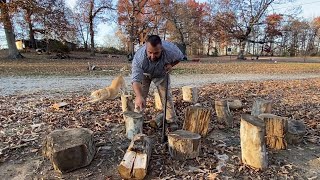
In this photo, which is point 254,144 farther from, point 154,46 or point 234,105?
point 234,105

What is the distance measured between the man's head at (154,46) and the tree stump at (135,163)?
1173mm

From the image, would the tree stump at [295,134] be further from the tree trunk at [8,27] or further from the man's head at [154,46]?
the tree trunk at [8,27]

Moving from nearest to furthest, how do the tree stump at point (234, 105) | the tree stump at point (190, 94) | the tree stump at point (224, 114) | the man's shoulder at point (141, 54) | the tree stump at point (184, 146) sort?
1. the tree stump at point (184, 146)
2. the man's shoulder at point (141, 54)
3. the tree stump at point (224, 114)
4. the tree stump at point (234, 105)
5. the tree stump at point (190, 94)

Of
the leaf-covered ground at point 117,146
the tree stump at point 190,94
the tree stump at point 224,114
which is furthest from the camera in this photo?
the tree stump at point 190,94

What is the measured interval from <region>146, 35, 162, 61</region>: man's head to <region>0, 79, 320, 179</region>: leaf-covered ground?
121 centimetres

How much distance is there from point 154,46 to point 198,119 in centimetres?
121

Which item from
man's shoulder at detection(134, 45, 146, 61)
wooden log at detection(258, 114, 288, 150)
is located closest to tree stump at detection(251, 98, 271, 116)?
wooden log at detection(258, 114, 288, 150)

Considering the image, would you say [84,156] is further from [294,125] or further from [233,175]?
[294,125]

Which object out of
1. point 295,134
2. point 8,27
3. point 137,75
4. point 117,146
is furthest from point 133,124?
point 8,27

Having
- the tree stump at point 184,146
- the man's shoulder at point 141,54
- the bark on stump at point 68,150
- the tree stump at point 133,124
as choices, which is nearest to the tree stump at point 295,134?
the tree stump at point 184,146

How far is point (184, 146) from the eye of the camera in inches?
120

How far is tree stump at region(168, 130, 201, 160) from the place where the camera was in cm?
305

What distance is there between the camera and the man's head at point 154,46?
128 inches

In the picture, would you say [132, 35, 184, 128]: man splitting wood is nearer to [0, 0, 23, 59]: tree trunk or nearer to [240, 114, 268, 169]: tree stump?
[240, 114, 268, 169]: tree stump
